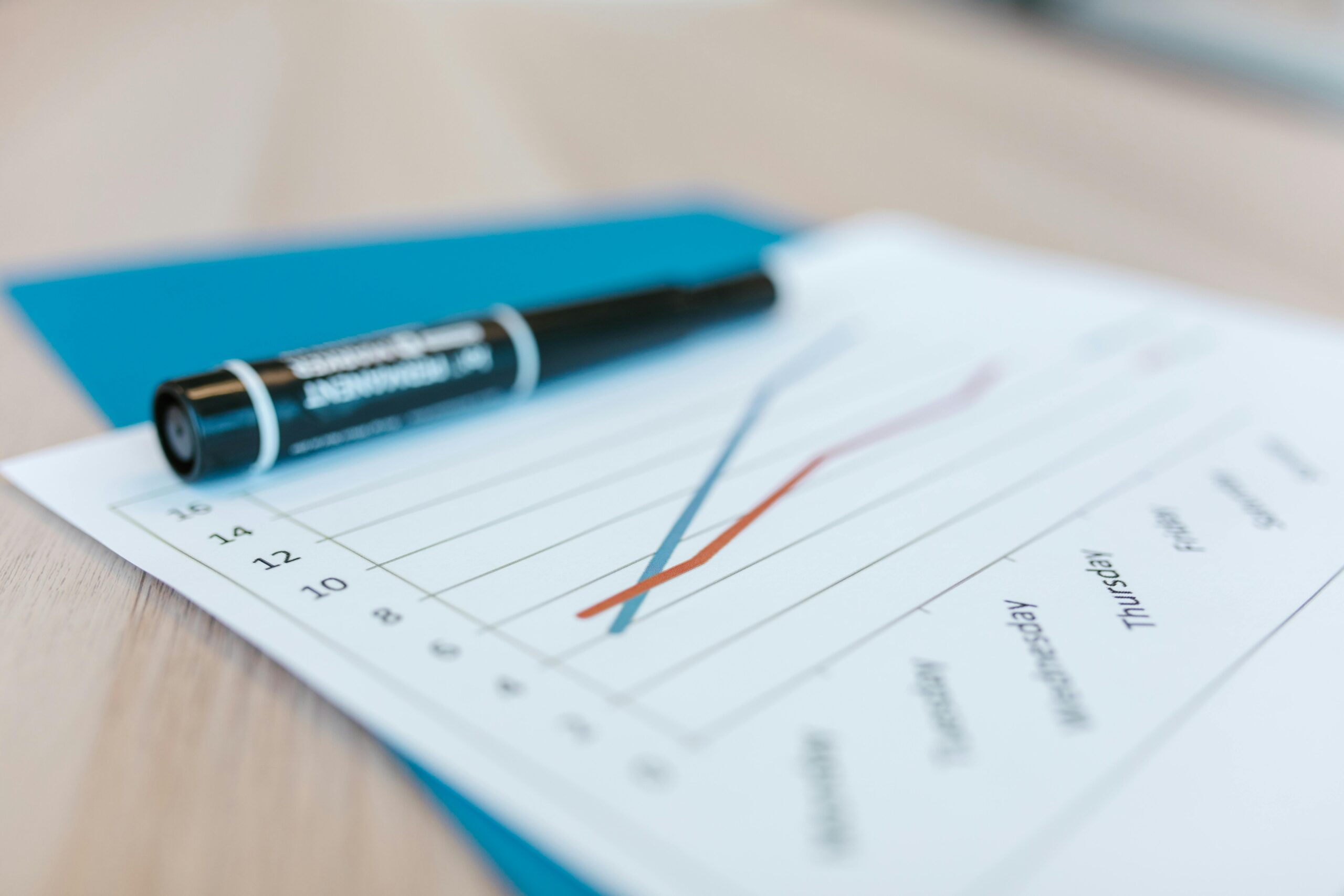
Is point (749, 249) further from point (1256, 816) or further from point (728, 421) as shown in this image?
point (1256, 816)

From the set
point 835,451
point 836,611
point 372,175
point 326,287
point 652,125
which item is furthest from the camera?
point 652,125

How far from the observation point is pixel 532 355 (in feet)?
1.37

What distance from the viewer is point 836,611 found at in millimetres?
282

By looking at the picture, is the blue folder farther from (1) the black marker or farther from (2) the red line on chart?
(2) the red line on chart

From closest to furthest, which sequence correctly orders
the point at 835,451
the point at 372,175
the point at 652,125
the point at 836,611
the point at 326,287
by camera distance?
the point at 836,611 < the point at 835,451 < the point at 326,287 < the point at 372,175 < the point at 652,125

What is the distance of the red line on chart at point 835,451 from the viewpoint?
0.29m

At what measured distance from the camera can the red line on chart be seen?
29 centimetres

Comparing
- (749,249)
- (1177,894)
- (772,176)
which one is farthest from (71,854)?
(772,176)

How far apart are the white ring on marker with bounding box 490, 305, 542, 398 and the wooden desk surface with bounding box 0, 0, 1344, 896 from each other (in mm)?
161

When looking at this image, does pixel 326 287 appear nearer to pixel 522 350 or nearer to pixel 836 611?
pixel 522 350

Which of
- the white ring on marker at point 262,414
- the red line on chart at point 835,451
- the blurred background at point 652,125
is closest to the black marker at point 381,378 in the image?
the white ring on marker at point 262,414

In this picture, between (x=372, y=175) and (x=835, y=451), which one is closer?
(x=835, y=451)

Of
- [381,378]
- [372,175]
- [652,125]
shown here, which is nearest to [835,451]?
[381,378]

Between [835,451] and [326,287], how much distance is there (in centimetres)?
31
